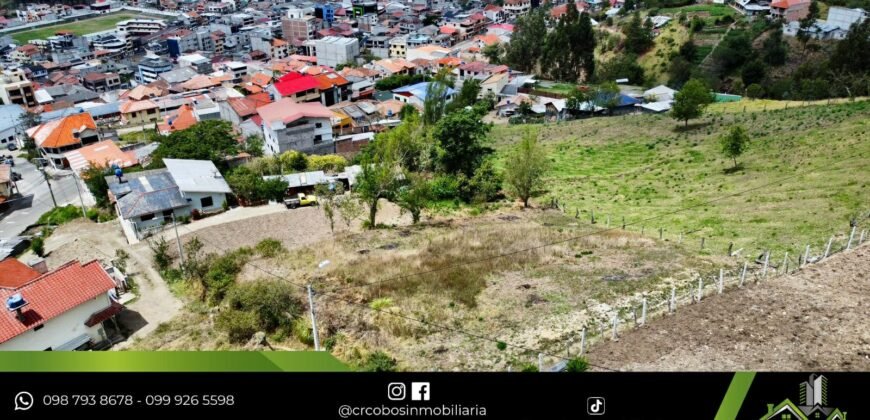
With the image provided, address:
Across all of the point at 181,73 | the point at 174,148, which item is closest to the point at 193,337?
the point at 174,148

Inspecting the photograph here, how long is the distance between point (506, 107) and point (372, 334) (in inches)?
2084

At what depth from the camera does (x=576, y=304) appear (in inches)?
719

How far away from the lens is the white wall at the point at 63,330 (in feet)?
64.8

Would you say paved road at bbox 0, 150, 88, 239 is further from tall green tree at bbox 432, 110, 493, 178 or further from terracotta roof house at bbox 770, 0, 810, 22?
terracotta roof house at bbox 770, 0, 810, 22

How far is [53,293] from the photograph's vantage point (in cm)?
2089

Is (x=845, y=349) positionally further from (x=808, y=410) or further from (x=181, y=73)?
(x=181, y=73)

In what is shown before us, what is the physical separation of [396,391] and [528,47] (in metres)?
83.2

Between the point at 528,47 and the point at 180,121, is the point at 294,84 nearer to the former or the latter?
the point at 180,121

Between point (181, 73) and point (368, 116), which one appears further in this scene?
point (181, 73)

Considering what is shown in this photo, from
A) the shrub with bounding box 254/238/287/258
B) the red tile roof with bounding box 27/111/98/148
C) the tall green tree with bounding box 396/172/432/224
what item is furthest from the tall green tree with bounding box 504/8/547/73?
the shrub with bounding box 254/238/287/258

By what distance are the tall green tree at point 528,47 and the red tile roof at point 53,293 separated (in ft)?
234

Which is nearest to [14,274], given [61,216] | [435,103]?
[61,216]

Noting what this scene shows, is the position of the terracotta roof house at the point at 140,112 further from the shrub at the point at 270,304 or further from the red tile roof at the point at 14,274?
the shrub at the point at 270,304

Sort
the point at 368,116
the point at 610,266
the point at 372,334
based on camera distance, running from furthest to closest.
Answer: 1. the point at 368,116
2. the point at 610,266
3. the point at 372,334
